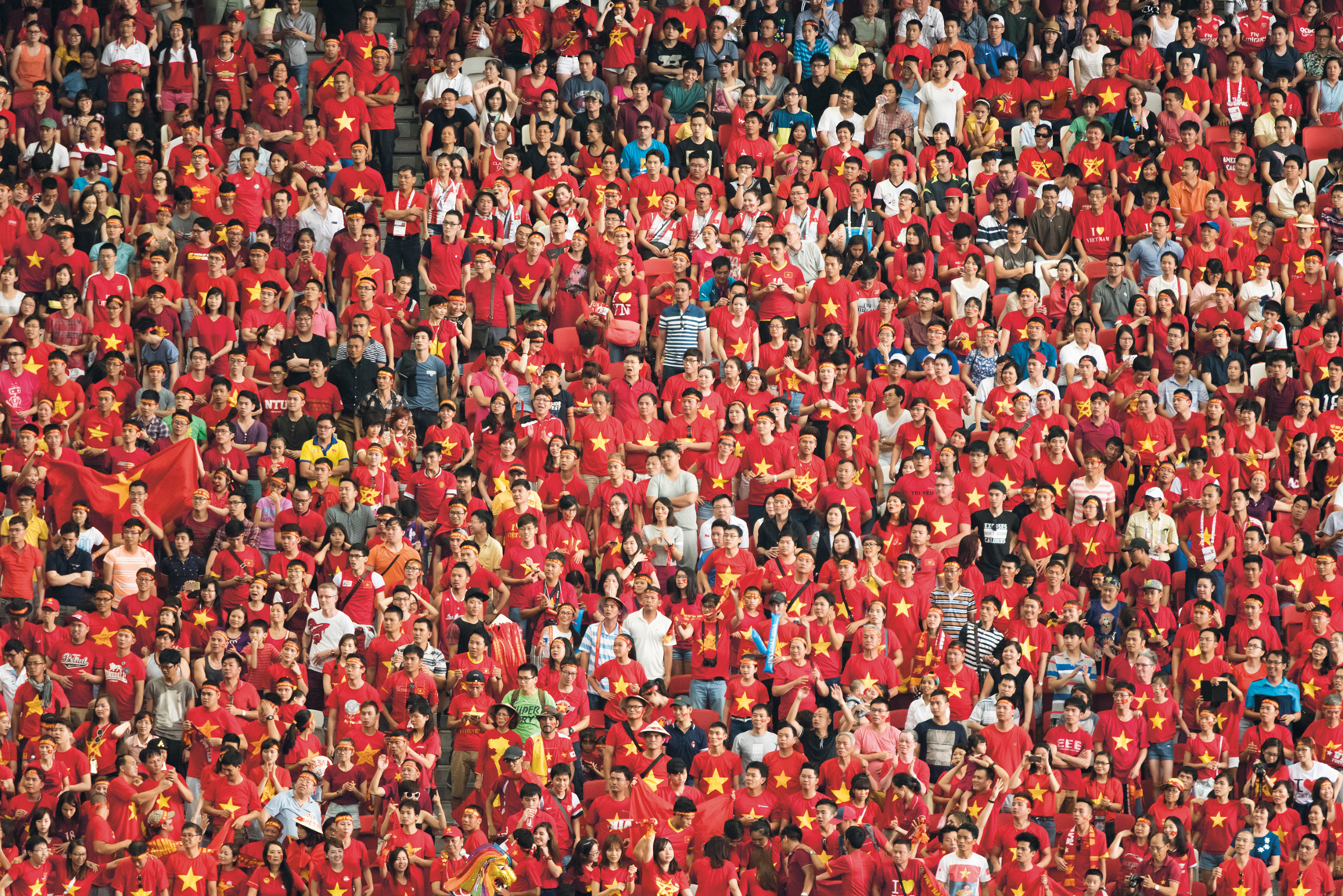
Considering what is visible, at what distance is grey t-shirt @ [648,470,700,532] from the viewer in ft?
62.5

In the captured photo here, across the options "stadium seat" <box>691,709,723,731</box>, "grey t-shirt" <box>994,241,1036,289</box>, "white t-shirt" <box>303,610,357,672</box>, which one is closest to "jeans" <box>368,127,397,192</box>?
"white t-shirt" <box>303,610,357,672</box>

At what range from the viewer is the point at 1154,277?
21531mm

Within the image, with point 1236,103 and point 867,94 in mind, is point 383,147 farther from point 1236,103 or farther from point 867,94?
point 1236,103

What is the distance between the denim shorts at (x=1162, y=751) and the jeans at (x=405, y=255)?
859 cm

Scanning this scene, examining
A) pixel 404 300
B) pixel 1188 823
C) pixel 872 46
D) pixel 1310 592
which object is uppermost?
pixel 872 46

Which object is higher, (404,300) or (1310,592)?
(404,300)

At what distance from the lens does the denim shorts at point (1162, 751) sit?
707 inches

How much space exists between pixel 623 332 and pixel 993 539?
167 inches

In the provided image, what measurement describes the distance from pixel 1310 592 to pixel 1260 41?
7.92m

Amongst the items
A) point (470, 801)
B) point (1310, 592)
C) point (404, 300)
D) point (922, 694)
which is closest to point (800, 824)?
point (922, 694)

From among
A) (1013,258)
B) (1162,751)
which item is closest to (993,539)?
(1162,751)

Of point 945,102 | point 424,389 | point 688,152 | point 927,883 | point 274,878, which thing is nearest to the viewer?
point 274,878

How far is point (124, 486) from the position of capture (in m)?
18.6

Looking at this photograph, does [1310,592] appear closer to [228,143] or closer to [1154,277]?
[1154,277]
